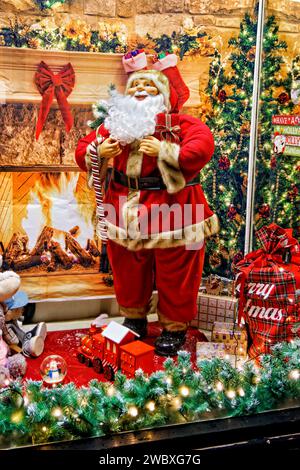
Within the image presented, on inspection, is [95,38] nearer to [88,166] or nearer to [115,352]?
[88,166]

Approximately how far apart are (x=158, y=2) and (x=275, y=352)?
5.25ft

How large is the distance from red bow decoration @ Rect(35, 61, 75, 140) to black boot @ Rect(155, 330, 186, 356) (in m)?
1.12

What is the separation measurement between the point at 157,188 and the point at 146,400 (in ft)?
3.34

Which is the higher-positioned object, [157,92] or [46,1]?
[46,1]

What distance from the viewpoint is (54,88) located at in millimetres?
2648

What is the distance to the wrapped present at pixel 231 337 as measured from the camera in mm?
2521

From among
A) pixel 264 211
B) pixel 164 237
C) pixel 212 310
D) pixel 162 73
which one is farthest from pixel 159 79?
pixel 212 310

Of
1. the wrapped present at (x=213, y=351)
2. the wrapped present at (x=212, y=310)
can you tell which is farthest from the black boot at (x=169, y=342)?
the wrapped present at (x=212, y=310)

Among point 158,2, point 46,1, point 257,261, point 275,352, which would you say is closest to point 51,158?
point 46,1

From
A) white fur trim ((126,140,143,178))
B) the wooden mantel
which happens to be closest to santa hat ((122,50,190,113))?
the wooden mantel

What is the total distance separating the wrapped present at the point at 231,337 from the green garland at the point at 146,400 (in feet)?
1.56

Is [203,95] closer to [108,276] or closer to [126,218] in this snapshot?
[126,218]

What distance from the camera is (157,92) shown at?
2.48 metres

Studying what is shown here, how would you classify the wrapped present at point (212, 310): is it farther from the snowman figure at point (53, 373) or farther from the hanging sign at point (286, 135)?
the snowman figure at point (53, 373)
